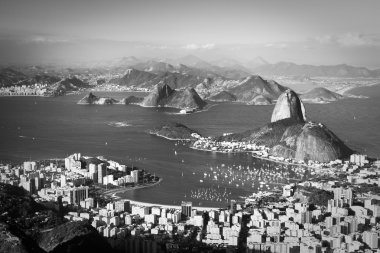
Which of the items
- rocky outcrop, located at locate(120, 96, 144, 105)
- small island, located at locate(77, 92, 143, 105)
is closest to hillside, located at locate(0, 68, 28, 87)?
small island, located at locate(77, 92, 143, 105)

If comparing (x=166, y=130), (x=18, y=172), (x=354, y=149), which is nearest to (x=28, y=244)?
(x=18, y=172)

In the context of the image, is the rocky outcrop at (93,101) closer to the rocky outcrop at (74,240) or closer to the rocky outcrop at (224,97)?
the rocky outcrop at (224,97)

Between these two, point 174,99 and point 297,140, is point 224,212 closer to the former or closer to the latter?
point 297,140

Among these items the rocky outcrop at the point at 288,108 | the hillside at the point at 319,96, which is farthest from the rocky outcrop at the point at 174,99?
the rocky outcrop at the point at 288,108

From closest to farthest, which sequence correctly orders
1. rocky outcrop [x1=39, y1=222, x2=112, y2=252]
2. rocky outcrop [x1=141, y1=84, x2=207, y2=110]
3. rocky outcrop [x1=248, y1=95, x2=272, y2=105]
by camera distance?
rocky outcrop [x1=39, y1=222, x2=112, y2=252]
rocky outcrop [x1=141, y1=84, x2=207, y2=110]
rocky outcrop [x1=248, y1=95, x2=272, y2=105]

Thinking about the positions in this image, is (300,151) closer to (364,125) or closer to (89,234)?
(364,125)

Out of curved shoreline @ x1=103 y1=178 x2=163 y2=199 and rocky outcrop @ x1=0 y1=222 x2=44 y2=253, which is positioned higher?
rocky outcrop @ x1=0 y1=222 x2=44 y2=253

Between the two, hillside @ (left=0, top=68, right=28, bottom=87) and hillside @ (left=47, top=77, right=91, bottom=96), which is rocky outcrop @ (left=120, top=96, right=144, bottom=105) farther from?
hillside @ (left=0, top=68, right=28, bottom=87)
